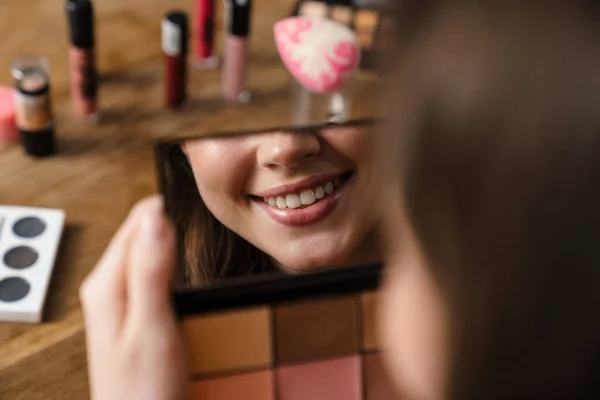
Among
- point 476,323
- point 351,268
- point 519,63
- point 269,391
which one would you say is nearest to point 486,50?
point 519,63

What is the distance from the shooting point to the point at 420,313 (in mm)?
346

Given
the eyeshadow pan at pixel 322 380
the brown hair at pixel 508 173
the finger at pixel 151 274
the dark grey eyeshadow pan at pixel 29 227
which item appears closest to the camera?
the brown hair at pixel 508 173

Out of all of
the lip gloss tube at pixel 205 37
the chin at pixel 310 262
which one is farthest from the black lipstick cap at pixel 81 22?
the chin at pixel 310 262

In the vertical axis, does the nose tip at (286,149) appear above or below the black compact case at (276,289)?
above

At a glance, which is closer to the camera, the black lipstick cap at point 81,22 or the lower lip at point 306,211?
the lower lip at point 306,211

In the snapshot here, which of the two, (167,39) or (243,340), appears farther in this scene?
(167,39)

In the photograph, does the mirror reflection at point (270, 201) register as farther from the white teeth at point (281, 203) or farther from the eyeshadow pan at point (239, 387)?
the eyeshadow pan at point (239, 387)

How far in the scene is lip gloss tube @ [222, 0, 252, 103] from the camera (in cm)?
86

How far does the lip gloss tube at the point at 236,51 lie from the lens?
0.86m

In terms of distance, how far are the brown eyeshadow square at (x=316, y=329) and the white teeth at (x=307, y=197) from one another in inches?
3.1

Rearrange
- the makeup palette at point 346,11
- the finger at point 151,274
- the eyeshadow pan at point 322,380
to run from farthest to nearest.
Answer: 1. the makeup palette at point 346,11
2. the eyeshadow pan at point 322,380
3. the finger at point 151,274

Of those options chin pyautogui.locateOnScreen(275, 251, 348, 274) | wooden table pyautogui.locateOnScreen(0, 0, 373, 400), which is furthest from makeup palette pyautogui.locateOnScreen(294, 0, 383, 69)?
chin pyautogui.locateOnScreen(275, 251, 348, 274)

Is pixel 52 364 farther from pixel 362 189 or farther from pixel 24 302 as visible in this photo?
pixel 362 189

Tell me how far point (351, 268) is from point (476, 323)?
9.4 inches
